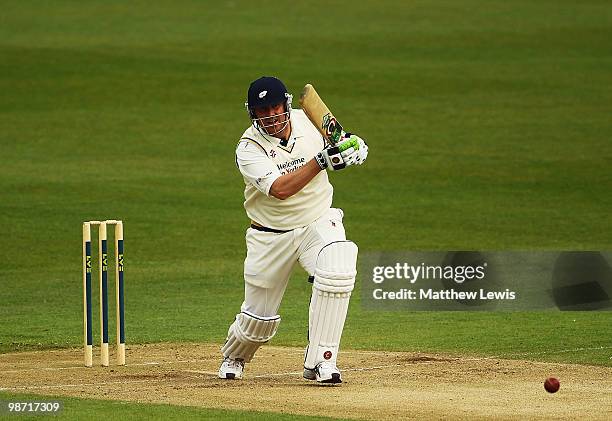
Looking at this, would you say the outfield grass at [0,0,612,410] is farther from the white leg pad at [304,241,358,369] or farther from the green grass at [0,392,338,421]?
the green grass at [0,392,338,421]

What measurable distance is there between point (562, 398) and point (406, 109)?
59.9 ft

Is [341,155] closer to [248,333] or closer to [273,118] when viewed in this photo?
[273,118]

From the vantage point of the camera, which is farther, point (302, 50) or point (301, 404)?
point (302, 50)

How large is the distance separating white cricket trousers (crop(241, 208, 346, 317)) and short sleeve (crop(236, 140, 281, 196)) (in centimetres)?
38

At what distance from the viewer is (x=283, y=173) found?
9328 millimetres

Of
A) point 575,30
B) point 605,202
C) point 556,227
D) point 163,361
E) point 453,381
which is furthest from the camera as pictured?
point 575,30

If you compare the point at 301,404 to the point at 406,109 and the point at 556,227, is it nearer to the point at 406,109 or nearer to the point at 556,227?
the point at 556,227

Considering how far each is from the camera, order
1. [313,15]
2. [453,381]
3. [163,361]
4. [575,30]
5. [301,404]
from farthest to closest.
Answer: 1. [313,15]
2. [575,30]
3. [163,361]
4. [453,381]
5. [301,404]

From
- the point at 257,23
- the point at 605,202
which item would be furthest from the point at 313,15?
the point at 605,202

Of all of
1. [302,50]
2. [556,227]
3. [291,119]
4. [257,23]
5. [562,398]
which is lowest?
[562,398]

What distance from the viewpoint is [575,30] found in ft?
116

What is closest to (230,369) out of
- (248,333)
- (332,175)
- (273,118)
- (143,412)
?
(248,333)

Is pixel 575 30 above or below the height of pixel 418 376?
above

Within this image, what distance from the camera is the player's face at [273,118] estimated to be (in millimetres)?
9258
